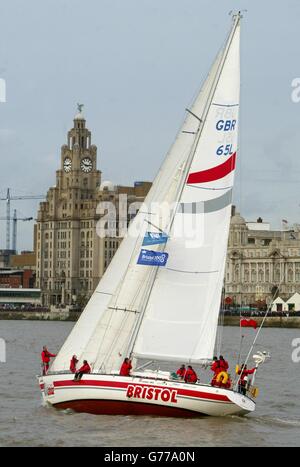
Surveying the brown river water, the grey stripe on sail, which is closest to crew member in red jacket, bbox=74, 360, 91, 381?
the brown river water

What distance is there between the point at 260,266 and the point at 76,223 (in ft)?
134

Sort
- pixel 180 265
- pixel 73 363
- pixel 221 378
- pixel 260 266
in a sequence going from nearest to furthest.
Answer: pixel 221 378 → pixel 73 363 → pixel 180 265 → pixel 260 266

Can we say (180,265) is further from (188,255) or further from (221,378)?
(221,378)

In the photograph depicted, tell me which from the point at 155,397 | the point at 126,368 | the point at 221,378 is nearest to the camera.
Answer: the point at 155,397

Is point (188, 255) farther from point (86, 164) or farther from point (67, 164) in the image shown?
point (67, 164)

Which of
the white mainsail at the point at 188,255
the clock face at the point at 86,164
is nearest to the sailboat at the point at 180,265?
the white mainsail at the point at 188,255

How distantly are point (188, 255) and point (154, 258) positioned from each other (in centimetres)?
73

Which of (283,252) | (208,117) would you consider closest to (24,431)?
(208,117)

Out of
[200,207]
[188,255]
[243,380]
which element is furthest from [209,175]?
[243,380]

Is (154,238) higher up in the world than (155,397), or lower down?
higher up

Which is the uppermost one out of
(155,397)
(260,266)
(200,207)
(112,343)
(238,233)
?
(238,233)

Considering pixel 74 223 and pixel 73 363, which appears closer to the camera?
pixel 73 363

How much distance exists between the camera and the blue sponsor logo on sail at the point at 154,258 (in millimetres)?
26797

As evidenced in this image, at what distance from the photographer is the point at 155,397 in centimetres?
2580
